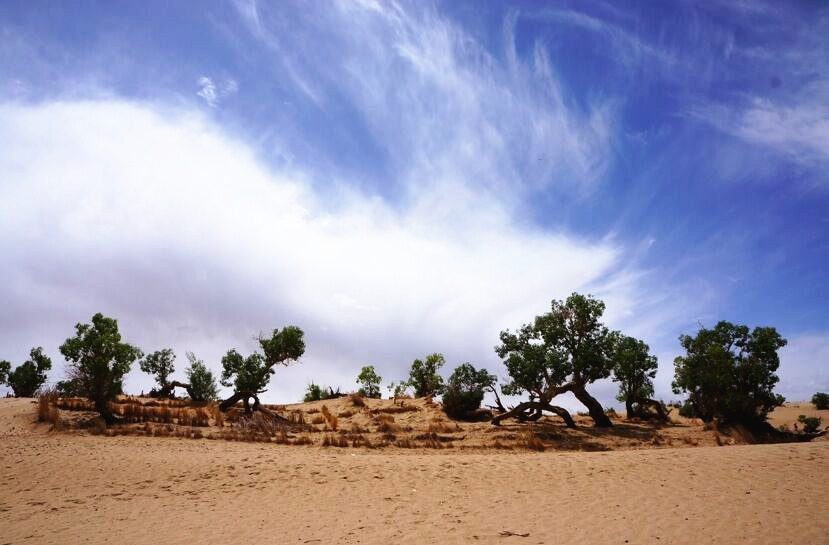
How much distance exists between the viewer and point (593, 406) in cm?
2686

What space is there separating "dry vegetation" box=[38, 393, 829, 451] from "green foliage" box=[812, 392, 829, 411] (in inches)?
965

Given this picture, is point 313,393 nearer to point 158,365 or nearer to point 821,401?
point 158,365

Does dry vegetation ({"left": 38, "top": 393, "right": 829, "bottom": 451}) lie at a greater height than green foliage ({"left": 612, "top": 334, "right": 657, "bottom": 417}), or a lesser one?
lesser

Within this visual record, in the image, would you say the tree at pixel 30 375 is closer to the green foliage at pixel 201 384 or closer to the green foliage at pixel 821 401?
the green foliage at pixel 201 384

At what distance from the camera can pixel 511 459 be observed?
16109 millimetres

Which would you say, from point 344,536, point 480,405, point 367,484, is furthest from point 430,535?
point 480,405

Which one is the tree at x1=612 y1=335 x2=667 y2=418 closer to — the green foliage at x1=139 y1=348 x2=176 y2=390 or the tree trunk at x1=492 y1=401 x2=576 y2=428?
the tree trunk at x1=492 y1=401 x2=576 y2=428

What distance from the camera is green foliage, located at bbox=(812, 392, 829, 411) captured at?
42941mm

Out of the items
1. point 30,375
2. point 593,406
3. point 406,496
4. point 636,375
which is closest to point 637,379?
point 636,375

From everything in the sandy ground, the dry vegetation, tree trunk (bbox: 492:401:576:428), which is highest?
tree trunk (bbox: 492:401:576:428)

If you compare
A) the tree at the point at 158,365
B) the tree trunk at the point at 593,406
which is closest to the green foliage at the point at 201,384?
the tree at the point at 158,365

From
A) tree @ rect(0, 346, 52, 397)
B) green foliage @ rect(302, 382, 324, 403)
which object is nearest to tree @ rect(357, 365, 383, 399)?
green foliage @ rect(302, 382, 324, 403)

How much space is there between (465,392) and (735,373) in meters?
14.6

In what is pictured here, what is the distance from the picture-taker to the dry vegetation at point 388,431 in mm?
20906
